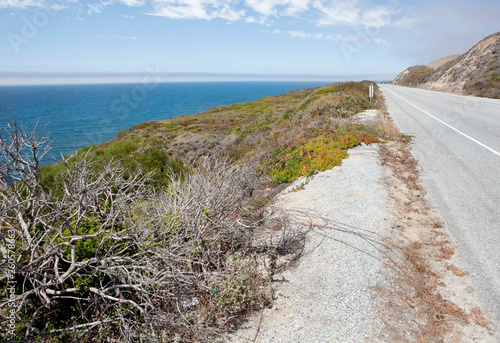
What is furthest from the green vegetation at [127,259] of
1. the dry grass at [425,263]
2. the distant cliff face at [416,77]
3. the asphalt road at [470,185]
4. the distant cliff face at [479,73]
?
the distant cliff face at [416,77]

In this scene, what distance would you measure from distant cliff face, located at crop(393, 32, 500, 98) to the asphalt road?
55.4 feet

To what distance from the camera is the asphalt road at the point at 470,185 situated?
3.69 m

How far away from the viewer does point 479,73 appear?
1165 inches

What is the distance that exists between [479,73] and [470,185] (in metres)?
31.8

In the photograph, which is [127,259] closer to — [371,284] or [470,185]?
[371,284]

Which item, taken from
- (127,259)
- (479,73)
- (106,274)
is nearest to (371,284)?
(127,259)

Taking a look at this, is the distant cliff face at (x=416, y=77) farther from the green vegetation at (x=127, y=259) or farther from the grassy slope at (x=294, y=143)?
the green vegetation at (x=127, y=259)

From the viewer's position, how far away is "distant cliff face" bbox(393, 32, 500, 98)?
1006 inches

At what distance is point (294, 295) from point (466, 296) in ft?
6.41

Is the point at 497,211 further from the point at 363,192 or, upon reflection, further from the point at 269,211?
the point at 269,211

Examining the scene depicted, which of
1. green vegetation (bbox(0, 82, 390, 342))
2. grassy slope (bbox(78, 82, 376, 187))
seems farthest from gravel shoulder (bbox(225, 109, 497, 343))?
grassy slope (bbox(78, 82, 376, 187))

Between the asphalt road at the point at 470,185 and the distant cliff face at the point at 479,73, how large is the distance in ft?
Answer: 55.4

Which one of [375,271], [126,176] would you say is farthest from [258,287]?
[126,176]

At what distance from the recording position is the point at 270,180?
834 centimetres
